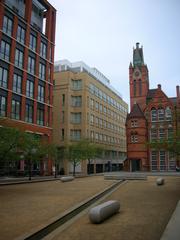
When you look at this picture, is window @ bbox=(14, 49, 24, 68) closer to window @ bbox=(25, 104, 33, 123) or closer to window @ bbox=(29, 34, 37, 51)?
window @ bbox=(29, 34, 37, 51)

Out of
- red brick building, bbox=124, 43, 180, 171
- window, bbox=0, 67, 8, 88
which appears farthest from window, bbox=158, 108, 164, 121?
window, bbox=0, 67, 8, 88

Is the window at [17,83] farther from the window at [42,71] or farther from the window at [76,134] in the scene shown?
the window at [76,134]

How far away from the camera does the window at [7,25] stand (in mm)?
42516

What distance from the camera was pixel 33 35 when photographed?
1937 inches

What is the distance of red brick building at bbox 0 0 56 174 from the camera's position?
137 feet

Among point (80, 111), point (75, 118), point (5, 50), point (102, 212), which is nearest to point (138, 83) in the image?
point (80, 111)

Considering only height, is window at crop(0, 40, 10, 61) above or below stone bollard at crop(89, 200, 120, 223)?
above

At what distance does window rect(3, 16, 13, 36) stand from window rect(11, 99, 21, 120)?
11054mm

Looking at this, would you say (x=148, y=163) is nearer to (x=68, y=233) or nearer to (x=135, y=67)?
(x=135, y=67)

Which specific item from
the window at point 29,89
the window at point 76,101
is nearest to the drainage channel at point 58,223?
the window at point 29,89

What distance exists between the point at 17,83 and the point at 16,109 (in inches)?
172

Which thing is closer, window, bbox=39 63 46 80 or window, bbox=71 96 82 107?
window, bbox=39 63 46 80

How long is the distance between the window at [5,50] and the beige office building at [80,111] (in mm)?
23690

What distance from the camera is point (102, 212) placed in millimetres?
10750
